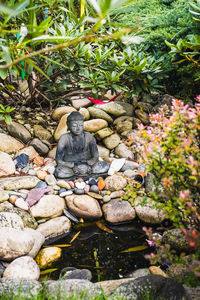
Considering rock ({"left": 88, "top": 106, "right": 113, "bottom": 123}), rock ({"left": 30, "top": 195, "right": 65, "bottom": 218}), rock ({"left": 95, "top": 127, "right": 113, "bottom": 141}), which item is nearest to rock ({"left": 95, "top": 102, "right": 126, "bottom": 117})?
rock ({"left": 88, "top": 106, "right": 113, "bottom": 123})

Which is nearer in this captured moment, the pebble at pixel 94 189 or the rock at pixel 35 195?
the rock at pixel 35 195

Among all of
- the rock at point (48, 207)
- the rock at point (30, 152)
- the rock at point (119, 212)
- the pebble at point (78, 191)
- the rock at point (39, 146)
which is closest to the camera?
the rock at point (48, 207)

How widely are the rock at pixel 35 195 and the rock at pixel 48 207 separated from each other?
0.15 ft

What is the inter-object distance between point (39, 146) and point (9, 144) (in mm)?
490

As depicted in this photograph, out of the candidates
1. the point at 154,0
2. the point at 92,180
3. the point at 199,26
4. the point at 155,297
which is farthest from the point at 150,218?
the point at 154,0

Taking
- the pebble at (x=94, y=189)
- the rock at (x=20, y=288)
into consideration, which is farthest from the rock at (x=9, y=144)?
the rock at (x=20, y=288)

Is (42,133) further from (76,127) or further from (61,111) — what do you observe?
(76,127)

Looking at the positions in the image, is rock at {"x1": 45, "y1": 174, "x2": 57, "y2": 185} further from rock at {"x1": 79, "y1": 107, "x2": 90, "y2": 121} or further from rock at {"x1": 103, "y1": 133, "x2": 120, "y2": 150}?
rock at {"x1": 79, "y1": 107, "x2": 90, "y2": 121}

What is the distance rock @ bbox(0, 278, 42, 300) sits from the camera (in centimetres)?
175

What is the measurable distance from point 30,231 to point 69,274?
2.35 ft

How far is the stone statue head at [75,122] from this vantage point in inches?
144

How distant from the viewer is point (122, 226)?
129 inches

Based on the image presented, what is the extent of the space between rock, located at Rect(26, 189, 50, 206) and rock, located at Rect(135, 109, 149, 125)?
2.46 metres

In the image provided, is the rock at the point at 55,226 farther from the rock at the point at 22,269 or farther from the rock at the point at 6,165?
the rock at the point at 6,165
